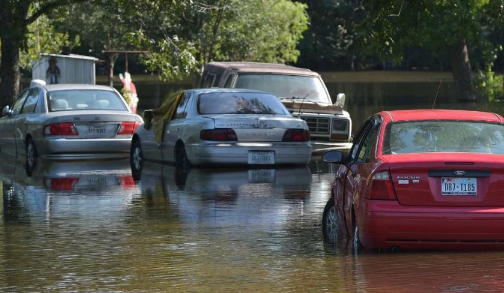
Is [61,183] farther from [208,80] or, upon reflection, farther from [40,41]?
[40,41]

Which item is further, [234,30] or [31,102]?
[234,30]

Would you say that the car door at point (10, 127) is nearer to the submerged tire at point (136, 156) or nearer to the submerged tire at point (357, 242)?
the submerged tire at point (136, 156)

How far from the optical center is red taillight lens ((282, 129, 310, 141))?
19.3m

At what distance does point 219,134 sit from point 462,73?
1270 inches

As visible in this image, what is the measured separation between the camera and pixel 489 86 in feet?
162

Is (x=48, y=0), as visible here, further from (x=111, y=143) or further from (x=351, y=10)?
(x=351, y=10)

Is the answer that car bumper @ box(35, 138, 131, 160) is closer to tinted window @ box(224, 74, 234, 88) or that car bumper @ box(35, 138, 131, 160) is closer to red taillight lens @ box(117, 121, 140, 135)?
red taillight lens @ box(117, 121, 140, 135)

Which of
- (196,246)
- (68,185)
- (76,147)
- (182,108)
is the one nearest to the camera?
(196,246)

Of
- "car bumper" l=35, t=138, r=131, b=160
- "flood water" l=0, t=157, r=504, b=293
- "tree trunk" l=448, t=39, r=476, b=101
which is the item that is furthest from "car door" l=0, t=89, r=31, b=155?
"tree trunk" l=448, t=39, r=476, b=101

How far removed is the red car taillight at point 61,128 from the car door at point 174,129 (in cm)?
166

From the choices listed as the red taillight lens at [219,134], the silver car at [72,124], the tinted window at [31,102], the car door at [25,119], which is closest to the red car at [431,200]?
the red taillight lens at [219,134]

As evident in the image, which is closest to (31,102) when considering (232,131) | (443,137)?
(232,131)

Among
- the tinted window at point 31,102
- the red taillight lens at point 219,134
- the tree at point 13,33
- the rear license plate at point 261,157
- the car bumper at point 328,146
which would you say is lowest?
the car bumper at point 328,146

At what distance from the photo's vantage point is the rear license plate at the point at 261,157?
19.1 m
